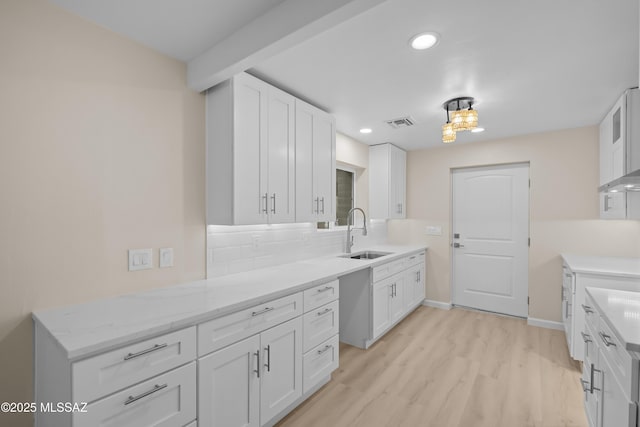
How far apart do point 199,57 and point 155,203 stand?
101 centimetres

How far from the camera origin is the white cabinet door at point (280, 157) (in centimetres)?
234

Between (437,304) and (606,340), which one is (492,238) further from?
(606,340)

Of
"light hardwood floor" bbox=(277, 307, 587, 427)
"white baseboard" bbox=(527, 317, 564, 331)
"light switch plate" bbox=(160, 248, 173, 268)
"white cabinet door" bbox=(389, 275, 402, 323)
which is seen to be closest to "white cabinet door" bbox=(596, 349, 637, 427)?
"light hardwood floor" bbox=(277, 307, 587, 427)

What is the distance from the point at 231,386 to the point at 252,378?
144 millimetres

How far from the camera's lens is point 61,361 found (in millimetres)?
1178

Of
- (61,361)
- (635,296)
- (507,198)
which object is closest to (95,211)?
(61,361)

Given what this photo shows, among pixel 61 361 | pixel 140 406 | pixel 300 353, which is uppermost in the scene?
pixel 61 361

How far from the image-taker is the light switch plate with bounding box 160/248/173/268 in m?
1.95

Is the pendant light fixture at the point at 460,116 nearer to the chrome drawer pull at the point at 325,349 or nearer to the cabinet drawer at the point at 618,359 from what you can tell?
the cabinet drawer at the point at 618,359

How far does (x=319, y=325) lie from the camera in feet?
7.48

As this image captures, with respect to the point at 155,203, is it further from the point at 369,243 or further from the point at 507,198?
the point at 507,198

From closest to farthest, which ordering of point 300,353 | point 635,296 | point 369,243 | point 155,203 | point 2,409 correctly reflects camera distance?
point 2,409
point 635,296
point 155,203
point 300,353
point 369,243

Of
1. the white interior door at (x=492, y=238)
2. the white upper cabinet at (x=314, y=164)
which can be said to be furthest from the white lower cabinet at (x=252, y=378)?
the white interior door at (x=492, y=238)

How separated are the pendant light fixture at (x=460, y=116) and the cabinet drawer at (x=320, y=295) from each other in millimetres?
1708
